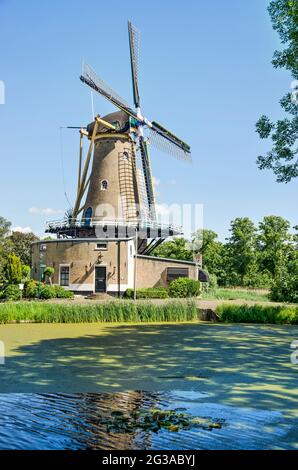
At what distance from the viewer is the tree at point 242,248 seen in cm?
4169

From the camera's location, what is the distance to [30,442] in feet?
14.7

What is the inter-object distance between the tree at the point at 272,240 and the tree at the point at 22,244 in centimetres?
2329

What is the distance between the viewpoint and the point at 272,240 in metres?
42.8

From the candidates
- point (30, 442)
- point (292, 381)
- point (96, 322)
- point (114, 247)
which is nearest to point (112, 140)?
point (114, 247)

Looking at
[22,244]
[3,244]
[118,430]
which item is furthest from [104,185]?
[118,430]

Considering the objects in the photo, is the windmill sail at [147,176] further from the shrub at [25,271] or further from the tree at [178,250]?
the tree at [178,250]

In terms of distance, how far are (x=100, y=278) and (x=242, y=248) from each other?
18.0 meters

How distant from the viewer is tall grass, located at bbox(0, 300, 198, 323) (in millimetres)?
16375

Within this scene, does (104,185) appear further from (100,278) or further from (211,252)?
(211,252)

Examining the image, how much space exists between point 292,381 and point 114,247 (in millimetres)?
20963

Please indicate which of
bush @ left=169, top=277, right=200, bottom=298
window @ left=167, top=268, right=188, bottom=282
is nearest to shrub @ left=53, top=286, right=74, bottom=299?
bush @ left=169, top=277, right=200, bottom=298

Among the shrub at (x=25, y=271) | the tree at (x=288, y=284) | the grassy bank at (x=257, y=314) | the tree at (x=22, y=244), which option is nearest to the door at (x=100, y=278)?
the shrub at (x=25, y=271)

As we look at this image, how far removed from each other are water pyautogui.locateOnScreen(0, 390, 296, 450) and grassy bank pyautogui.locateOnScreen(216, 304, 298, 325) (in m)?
10.9

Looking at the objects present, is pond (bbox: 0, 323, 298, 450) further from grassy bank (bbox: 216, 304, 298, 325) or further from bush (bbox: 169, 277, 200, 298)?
bush (bbox: 169, 277, 200, 298)
